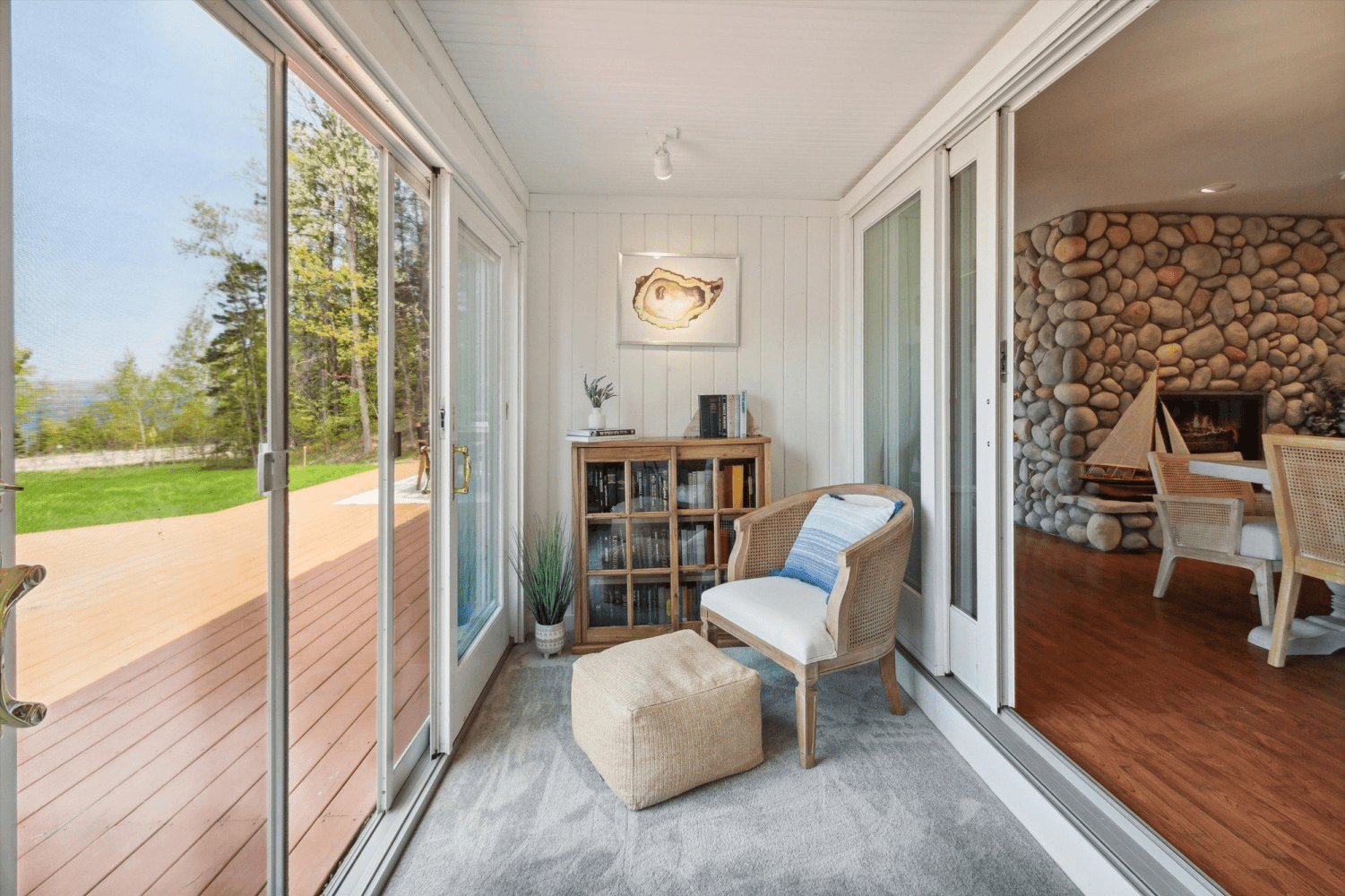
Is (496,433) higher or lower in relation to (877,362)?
lower

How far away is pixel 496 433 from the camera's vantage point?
9.71ft

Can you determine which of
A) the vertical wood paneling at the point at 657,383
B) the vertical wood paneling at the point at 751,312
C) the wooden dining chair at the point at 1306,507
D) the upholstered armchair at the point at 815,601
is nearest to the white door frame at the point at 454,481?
the vertical wood paneling at the point at 657,383

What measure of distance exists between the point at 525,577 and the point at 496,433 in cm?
80

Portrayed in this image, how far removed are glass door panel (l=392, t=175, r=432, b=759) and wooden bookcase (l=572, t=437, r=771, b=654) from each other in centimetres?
106

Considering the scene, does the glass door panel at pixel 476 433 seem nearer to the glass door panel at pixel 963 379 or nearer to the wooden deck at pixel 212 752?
the wooden deck at pixel 212 752

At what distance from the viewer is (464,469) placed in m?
2.29

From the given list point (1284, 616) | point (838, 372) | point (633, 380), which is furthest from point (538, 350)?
point (1284, 616)

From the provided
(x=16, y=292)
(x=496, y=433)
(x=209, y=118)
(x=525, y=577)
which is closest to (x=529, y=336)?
(x=496, y=433)

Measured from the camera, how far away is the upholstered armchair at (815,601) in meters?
2.20

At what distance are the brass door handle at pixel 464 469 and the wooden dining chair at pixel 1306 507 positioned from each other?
3.02 m

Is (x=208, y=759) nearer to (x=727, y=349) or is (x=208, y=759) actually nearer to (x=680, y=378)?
(x=680, y=378)

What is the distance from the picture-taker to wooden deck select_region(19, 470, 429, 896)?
0.84 meters

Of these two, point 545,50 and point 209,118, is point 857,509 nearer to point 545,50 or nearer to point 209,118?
point 545,50

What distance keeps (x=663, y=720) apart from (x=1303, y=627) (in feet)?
9.82
